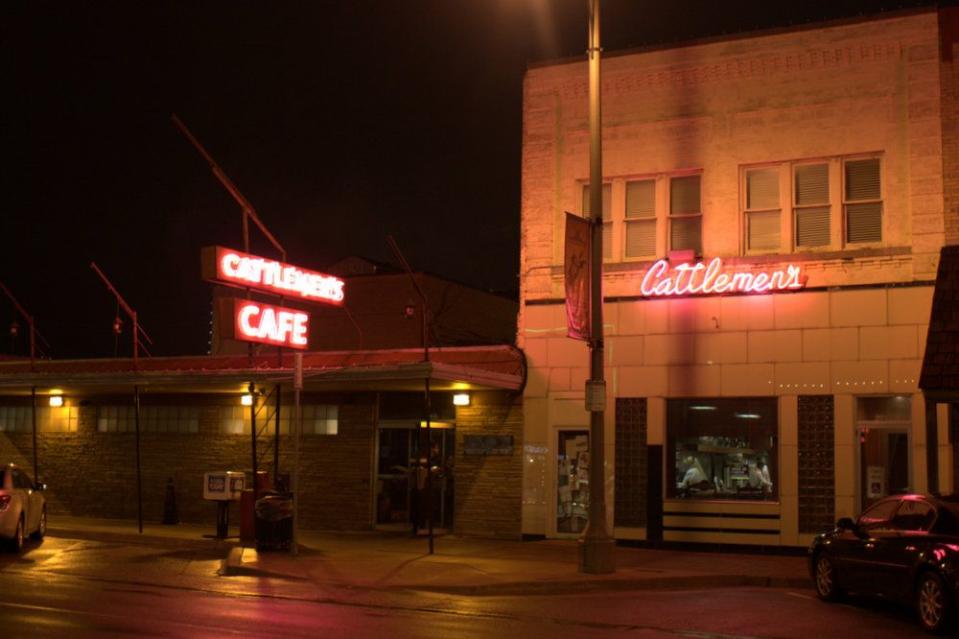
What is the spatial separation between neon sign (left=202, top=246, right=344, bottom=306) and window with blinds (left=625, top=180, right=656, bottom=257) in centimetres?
611

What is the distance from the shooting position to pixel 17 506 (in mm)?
19109

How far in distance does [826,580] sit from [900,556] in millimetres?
1988

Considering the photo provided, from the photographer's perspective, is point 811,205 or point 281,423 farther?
point 281,423

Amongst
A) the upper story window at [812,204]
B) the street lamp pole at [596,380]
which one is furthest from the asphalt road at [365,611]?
the upper story window at [812,204]

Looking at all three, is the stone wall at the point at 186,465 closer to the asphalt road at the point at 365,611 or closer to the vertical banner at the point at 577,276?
the asphalt road at the point at 365,611

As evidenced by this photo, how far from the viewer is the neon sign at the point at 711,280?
20250 mm

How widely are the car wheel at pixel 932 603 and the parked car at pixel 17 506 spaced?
14018 mm

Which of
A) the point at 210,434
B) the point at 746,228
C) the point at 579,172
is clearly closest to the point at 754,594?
the point at 746,228

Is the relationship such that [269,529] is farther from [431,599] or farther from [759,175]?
[759,175]

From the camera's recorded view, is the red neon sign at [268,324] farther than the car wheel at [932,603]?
Yes

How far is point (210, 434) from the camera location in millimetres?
26172

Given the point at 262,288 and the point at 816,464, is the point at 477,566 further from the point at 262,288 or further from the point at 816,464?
the point at 262,288

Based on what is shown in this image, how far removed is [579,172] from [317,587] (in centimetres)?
1014

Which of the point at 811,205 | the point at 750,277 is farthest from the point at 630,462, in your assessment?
the point at 811,205
